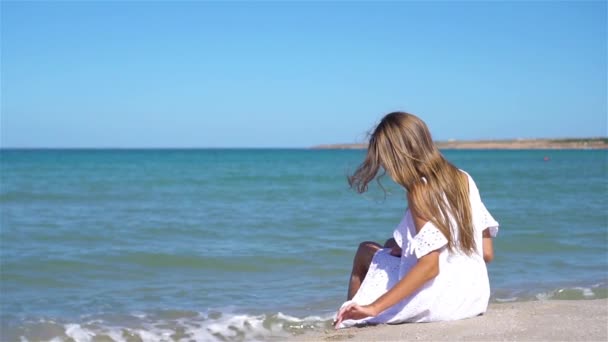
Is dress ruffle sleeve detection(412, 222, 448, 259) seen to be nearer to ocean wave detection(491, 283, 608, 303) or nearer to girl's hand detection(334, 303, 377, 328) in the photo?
girl's hand detection(334, 303, 377, 328)

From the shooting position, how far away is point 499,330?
3385 mm

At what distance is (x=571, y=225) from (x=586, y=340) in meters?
7.94

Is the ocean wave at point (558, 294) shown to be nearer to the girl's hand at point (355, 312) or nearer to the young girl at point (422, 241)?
the young girl at point (422, 241)

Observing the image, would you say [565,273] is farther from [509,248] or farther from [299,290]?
[299,290]

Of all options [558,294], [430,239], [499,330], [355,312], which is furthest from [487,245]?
[558,294]

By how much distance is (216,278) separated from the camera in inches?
277

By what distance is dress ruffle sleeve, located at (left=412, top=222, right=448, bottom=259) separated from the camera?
309 centimetres

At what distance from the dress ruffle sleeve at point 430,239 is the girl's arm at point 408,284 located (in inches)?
1.0

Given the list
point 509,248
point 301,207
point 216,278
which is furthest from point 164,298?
point 301,207

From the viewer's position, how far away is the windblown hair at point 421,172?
3.10 meters

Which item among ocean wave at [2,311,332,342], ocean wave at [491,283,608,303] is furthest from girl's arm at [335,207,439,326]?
ocean wave at [491,283,608,303]

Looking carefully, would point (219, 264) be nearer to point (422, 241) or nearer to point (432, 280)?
point (432, 280)

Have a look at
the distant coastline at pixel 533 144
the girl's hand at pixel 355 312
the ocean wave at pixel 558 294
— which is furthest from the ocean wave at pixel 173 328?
the distant coastline at pixel 533 144

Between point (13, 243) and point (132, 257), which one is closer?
point (132, 257)
